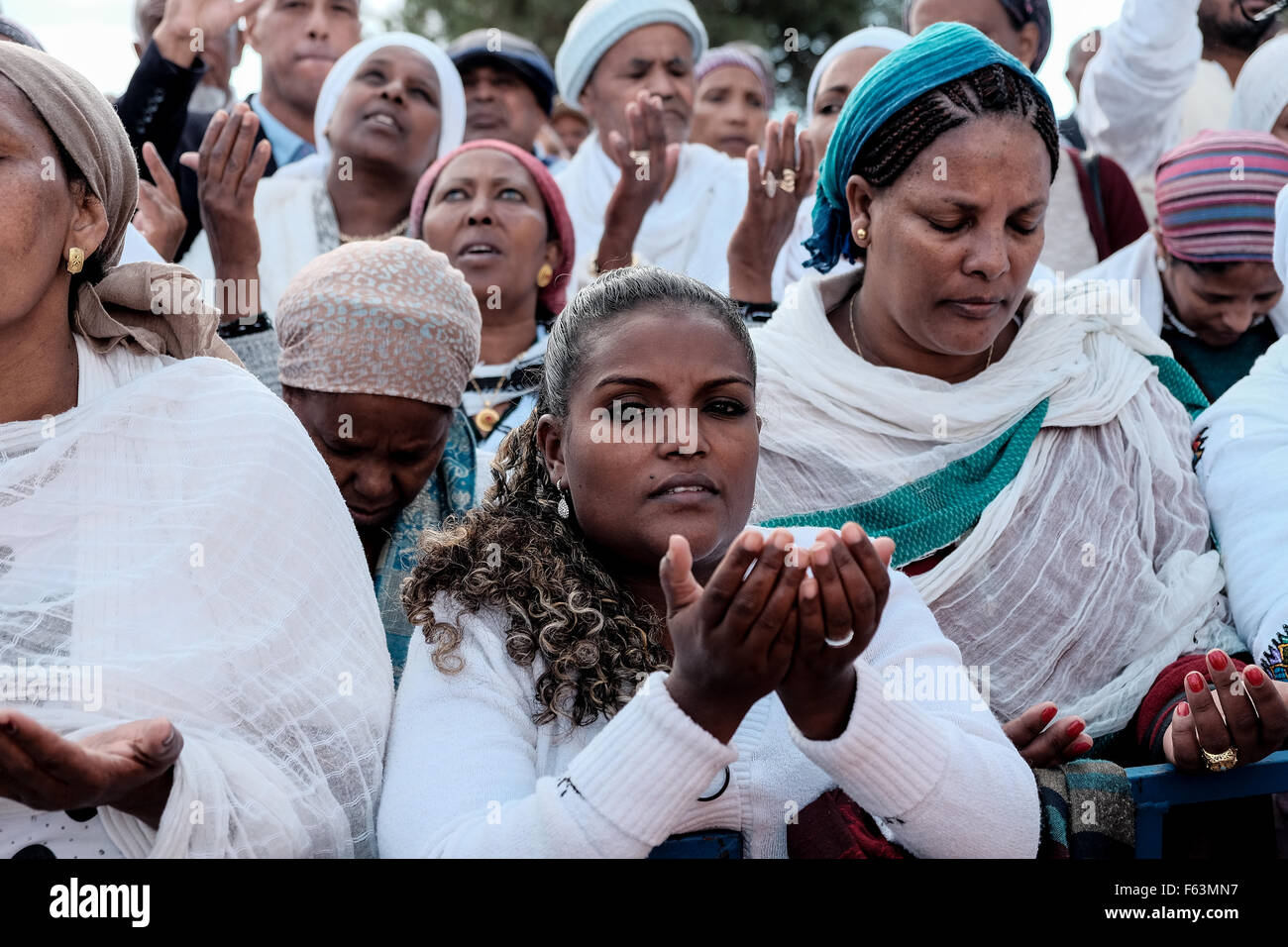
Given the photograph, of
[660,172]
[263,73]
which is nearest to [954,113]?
[660,172]

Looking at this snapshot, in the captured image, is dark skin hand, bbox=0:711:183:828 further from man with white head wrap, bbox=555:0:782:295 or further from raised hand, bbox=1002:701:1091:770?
man with white head wrap, bbox=555:0:782:295

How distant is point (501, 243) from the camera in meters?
4.71

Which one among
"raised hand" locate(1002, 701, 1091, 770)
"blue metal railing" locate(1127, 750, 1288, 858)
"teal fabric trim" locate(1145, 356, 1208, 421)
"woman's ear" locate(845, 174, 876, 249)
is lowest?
"blue metal railing" locate(1127, 750, 1288, 858)

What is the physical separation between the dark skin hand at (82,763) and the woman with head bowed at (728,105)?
6.03 m

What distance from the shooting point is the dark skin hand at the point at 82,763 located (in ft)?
6.21

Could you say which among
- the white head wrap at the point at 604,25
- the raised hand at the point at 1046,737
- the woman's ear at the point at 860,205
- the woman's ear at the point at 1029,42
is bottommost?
the raised hand at the point at 1046,737

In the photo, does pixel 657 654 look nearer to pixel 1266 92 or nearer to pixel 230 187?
pixel 230 187

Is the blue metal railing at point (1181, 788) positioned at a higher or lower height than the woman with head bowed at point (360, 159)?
lower

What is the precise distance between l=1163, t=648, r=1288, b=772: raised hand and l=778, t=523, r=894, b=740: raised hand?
3.09 ft

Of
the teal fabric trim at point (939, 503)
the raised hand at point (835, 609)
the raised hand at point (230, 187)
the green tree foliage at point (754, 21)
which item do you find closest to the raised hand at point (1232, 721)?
the teal fabric trim at point (939, 503)

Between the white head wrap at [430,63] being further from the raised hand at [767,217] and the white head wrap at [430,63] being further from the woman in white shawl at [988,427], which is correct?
the woman in white shawl at [988,427]

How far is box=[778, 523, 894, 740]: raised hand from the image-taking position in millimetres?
1924

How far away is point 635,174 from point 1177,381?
204cm

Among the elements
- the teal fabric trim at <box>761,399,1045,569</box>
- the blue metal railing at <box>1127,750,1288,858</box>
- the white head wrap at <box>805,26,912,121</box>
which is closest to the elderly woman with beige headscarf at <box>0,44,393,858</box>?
the teal fabric trim at <box>761,399,1045,569</box>
